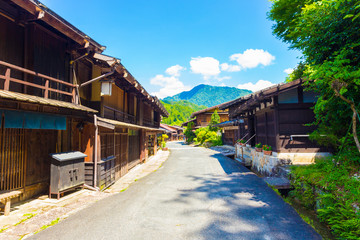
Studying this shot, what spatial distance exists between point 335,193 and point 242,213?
244 centimetres

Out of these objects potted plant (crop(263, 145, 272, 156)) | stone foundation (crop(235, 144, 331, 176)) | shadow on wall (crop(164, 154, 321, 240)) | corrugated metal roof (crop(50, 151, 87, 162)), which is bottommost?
shadow on wall (crop(164, 154, 321, 240))

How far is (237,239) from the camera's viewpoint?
153 inches

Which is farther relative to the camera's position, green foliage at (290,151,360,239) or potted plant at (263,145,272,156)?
potted plant at (263,145,272,156)

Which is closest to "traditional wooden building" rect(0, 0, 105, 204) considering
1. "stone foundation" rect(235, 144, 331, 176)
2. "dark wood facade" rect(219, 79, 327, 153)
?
"dark wood facade" rect(219, 79, 327, 153)

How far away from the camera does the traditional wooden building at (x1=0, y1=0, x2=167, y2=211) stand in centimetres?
543

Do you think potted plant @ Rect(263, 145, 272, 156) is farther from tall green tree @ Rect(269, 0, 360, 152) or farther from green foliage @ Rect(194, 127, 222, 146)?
green foliage @ Rect(194, 127, 222, 146)

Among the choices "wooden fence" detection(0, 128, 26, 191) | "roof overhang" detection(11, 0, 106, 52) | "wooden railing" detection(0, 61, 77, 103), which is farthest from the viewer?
"wooden fence" detection(0, 128, 26, 191)

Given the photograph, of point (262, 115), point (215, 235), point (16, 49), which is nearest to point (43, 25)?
point (16, 49)

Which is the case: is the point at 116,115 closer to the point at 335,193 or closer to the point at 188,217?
the point at 188,217

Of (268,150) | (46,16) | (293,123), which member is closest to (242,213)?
(268,150)

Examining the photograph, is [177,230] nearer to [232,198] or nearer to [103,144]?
[232,198]

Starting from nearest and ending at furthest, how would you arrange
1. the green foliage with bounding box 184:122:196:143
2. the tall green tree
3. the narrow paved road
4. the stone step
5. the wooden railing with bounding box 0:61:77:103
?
the narrow paved road
the tall green tree
the wooden railing with bounding box 0:61:77:103
the stone step
the green foliage with bounding box 184:122:196:143

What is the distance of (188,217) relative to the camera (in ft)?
16.4

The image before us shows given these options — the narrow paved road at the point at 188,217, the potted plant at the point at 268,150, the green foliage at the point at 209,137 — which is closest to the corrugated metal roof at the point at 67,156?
the narrow paved road at the point at 188,217
